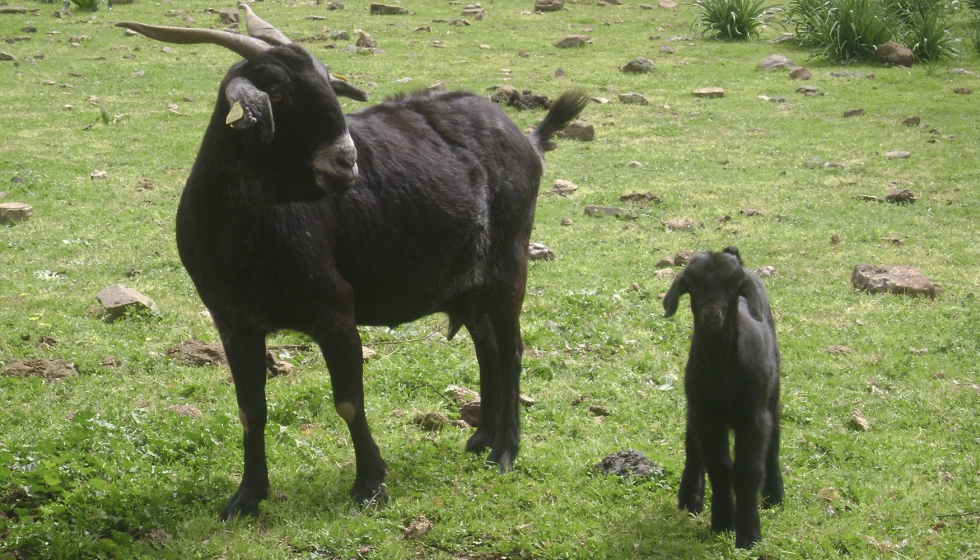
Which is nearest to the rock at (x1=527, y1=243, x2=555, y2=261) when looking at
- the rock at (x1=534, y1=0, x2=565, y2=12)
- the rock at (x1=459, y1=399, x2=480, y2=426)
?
the rock at (x1=459, y1=399, x2=480, y2=426)

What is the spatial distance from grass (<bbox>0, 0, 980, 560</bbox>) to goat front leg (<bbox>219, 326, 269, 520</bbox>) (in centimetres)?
14

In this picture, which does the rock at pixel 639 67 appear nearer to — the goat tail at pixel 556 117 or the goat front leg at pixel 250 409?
the goat tail at pixel 556 117

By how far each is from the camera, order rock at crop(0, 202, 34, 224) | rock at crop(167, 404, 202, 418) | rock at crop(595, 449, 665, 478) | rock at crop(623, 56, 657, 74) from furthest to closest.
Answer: rock at crop(623, 56, 657, 74), rock at crop(0, 202, 34, 224), rock at crop(167, 404, 202, 418), rock at crop(595, 449, 665, 478)

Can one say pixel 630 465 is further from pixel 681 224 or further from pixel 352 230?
pixel 681 224

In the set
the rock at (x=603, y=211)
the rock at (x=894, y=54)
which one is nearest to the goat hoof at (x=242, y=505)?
the rock at (x=603, y=211)

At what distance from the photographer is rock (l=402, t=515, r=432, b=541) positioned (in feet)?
17.1

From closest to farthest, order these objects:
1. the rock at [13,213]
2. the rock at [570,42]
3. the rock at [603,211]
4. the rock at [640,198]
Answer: the rock at [13,213], the rock at [603,211], the rock at [640,198], the rock at [570,42]

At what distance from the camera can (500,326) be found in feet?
20.9

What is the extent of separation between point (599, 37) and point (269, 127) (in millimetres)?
19552

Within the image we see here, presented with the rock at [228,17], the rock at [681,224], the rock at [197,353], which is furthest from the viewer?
the rock at [228,17]

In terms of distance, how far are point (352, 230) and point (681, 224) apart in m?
6.97

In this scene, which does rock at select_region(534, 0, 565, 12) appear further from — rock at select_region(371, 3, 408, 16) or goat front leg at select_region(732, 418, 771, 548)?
goat front leg at select_region(732, 418, 771, 548)

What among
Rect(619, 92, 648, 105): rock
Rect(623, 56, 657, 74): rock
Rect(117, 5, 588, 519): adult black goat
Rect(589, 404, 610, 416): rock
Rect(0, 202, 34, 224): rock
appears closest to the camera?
Rect(117, 5, 588, 519): adult black goat

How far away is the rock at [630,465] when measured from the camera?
6.01m
